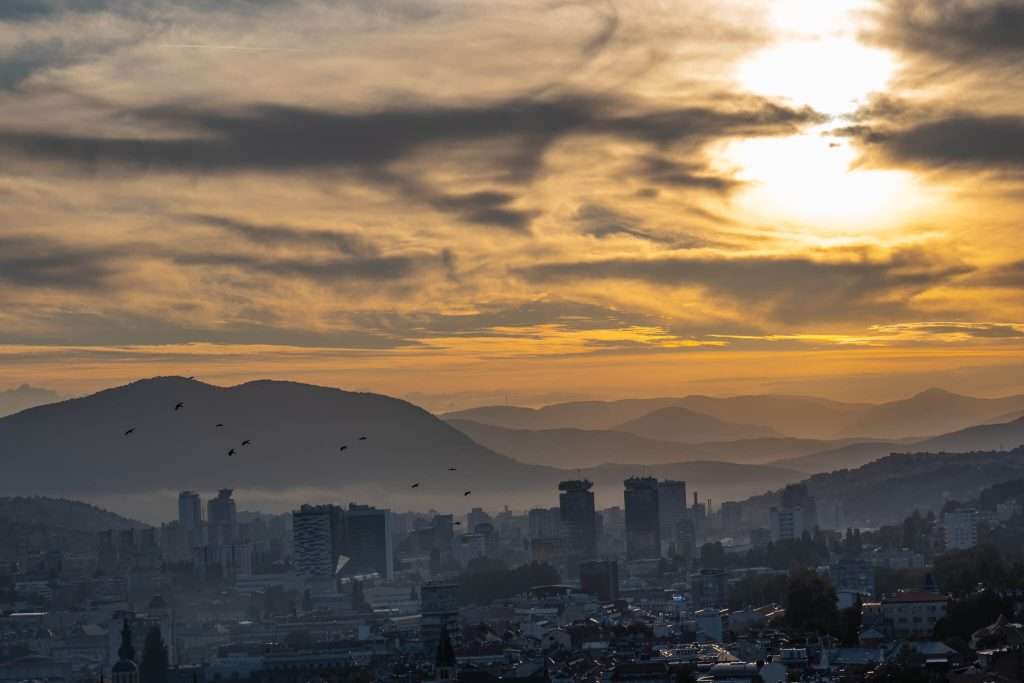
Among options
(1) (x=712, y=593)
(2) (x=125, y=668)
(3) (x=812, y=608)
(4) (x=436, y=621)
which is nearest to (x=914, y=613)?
(3) (x=812, y=608)

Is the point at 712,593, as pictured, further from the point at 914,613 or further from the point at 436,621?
the point at 914,613

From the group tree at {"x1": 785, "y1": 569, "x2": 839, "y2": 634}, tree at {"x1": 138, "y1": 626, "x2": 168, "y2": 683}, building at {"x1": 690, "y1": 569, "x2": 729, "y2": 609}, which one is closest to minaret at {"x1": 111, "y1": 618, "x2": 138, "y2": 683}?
tree at {"x1": 138, "y1": 626, "x2": 168, "y2": 683}

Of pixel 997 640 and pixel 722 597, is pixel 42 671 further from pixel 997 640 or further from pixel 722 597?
pixel 997 640

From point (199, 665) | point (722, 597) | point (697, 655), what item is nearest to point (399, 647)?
point (199, 665)

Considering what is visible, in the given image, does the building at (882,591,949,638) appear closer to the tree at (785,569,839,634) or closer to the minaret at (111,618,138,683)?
the tree at (785,569,839,634)

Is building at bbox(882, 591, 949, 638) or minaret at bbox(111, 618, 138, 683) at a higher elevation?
building at bbox(882, 591, 949, 638)

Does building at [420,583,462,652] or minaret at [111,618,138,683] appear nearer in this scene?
minaret at [111,618,138,683]
